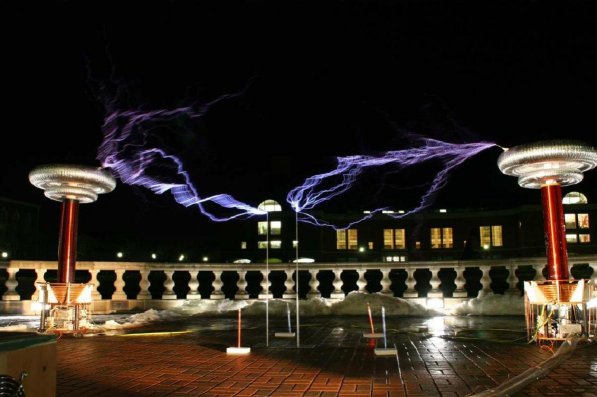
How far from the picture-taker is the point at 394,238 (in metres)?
58.0

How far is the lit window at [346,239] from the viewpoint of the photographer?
58688 mm

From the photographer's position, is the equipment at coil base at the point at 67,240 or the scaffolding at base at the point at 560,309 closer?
the scaffolding at base at the point at 560,309

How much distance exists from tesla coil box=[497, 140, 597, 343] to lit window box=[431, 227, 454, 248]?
4912 cm

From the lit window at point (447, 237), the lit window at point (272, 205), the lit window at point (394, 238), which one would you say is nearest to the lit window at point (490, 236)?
the lit window at point (447, 237)

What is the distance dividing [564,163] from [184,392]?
6.91m

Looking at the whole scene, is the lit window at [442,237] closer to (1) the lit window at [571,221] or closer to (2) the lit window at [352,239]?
(2) the lit window at [352,239]

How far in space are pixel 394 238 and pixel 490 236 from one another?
10.6m

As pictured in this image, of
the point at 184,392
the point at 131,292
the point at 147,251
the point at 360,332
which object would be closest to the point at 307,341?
the point at 360,332

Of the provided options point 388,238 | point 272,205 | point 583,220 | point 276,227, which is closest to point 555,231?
point 388,238

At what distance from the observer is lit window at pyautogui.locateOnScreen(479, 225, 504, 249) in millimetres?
56812

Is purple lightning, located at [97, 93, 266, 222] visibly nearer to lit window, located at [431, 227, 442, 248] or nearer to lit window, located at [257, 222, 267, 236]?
lit window, located at [257, 222, 267, 236]

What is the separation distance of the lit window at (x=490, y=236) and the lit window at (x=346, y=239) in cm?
1389

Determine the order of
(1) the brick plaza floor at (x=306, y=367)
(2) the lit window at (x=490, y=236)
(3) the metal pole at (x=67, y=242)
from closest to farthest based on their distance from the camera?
(1) the brick plaza floor at (x=306, y=367)
(3) the metal pole at (x=67, y=242)
(2) the lit window at (x=490, y=236)

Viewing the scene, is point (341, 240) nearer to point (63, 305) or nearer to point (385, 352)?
point (63, 305)
